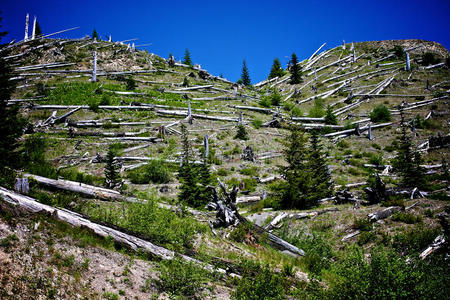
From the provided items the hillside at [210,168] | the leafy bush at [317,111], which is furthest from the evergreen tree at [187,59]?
the leafy bush at [317,111]

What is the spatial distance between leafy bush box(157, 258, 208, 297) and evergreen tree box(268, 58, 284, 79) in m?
75.1

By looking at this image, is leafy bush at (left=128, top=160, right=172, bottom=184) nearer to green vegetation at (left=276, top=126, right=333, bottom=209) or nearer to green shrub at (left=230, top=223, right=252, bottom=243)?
green vegetation at (left=276, top=126, right=333, bottom=209)

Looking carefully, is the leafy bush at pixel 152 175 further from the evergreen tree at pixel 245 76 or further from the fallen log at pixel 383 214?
the evergreen tree at pixel 245 76

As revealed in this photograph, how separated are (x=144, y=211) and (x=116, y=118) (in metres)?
26.9

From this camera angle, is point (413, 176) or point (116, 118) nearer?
point (413, 176)

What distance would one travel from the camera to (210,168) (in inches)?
968

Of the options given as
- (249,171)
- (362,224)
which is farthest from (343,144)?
(362,224)

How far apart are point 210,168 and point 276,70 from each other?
2403 inches

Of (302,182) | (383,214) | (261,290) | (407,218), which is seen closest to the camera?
(261,290)

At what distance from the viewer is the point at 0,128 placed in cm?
1255

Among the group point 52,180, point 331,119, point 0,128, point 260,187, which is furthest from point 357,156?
point 0,128

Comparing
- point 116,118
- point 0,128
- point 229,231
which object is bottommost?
point 229,231

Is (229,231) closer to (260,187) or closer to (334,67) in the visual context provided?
(260,187)

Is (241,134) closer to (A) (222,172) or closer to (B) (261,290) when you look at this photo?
(A) (222,172)
